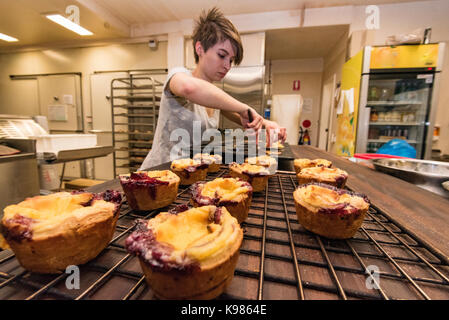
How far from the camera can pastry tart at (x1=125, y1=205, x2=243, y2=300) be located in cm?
53

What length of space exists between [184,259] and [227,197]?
492mm

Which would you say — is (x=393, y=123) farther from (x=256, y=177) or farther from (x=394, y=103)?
(x=256, y=177)

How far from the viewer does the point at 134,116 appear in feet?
19.1

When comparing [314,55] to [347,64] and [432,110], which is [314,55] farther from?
[432,110]

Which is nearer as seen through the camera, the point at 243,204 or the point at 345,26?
the point at 243,204

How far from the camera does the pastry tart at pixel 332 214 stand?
2.81 ft

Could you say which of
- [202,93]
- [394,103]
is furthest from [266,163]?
[394,103]

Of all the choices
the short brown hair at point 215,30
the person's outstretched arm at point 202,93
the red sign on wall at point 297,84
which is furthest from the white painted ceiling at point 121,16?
the person's outstretched arm at point 202,93

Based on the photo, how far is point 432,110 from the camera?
4055 millimetres

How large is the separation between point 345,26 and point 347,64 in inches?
33.9

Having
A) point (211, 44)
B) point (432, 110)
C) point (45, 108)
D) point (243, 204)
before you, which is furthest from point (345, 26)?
point (45, 108)

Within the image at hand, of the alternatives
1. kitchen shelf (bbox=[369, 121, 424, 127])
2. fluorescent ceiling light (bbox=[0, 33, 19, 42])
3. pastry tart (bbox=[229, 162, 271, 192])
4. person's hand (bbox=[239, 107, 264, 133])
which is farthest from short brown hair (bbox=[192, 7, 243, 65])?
fluorescent ceiling light (bbox=[0, 33, 19, 42])

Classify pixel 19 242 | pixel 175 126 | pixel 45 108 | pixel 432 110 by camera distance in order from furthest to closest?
pixel 45 108
pixel 432 110
pixel 175 126
pixel 19 242

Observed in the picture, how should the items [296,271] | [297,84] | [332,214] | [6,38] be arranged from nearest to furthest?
[296,271] < [332,214] < [6,38] < [297,84]
